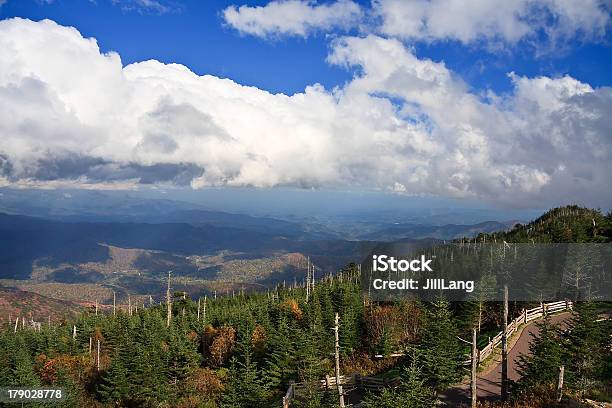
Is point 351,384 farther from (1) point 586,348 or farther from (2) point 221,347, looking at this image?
(2) point 221,347

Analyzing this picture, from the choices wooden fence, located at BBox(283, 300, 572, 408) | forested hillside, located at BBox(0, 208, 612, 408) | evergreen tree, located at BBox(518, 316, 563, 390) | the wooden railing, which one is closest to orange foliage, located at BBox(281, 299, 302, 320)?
forested hillside, located at BBox(0, 208, 612, 408)

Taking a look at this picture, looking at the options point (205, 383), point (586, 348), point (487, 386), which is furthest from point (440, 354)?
point (205, 383)

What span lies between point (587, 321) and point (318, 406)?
19.5m

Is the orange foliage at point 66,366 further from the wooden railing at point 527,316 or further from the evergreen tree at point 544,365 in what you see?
the evergreen tree at point 544,365

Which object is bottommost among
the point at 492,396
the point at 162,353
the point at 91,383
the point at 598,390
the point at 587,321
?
the point at 91,383

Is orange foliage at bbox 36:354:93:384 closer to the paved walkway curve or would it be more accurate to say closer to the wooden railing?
the paved walkway curve

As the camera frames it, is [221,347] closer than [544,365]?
A: No

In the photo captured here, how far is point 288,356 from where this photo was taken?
4106cm

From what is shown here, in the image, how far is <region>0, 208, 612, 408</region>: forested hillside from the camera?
27.1m

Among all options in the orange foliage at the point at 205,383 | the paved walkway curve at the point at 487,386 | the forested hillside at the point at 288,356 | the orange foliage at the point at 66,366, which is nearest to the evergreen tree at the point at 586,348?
the forested hillside at the point at 288,356

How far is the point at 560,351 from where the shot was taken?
27109 mm

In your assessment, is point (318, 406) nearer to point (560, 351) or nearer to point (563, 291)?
point (560, 351)

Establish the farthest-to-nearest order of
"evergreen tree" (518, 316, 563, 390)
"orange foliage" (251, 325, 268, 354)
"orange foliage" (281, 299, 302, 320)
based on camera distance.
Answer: "orange foliage" (281, 299, 302, 320) < "orange foliage" (251, 325, 268, 354) < "evergreen tree" (518, 316, 563, 390)

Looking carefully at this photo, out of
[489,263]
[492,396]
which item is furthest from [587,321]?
[489,263]
